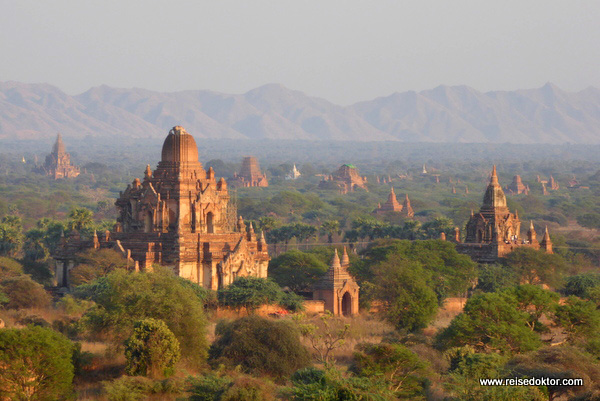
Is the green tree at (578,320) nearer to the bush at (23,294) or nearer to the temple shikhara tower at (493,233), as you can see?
the bush at (23,294)

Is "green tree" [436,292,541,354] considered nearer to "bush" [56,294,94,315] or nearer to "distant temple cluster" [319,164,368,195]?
"bush" [56,294,94,315]

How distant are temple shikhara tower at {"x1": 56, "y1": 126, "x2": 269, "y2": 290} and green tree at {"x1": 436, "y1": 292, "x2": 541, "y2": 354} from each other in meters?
13.1

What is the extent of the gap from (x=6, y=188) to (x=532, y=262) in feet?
363

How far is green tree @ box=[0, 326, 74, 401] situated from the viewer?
3512cm

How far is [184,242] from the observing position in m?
54.9

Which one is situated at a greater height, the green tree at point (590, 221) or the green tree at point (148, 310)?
the green tree at point (148, 310)

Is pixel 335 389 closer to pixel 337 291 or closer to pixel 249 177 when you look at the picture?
pixel 337 291

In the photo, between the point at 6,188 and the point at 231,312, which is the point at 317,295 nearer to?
the point at 231,312

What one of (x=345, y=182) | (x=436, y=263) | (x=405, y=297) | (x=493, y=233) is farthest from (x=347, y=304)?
(x=345, y=182)

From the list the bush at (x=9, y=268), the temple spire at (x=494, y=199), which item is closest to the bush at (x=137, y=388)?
the bush at (x=9, y=268)

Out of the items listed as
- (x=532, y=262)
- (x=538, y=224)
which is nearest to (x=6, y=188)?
(x=538, y=224)

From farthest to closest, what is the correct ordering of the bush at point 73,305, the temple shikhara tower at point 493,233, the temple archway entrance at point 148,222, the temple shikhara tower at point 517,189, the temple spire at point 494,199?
the temple shikhara tower at point 517,189
the temple spire at point 494,199
the temple shikhara tower at point 493,233
the temple archway entrance at point 148,222
the bush at point 73,305

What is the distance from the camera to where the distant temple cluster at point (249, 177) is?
618 feet

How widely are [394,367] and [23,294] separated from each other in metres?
19.0
